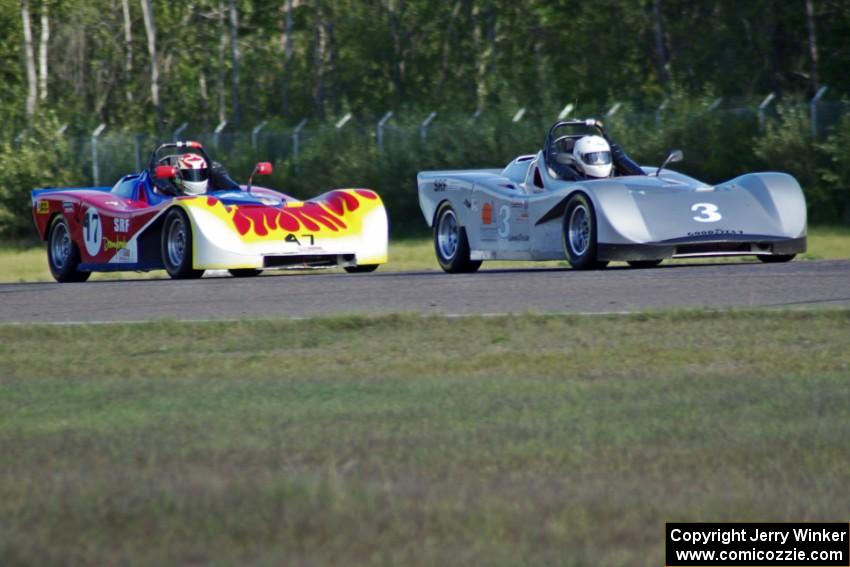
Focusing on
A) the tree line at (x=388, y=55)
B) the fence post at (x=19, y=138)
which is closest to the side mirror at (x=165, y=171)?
the tree line at (x=388, y=55)

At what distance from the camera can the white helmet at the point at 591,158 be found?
48.0ft

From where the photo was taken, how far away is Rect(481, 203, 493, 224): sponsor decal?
1464cm

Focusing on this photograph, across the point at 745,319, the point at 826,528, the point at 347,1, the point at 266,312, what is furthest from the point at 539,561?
the point at 347,1

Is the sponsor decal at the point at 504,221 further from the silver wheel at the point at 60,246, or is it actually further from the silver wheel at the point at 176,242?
the silver wheel at the point at 60,246

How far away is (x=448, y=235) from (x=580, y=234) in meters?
2.48

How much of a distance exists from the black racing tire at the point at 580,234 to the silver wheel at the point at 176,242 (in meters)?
3.91

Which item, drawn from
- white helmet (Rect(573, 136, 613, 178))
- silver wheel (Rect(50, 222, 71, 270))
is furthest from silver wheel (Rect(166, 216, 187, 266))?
white helmet (Rect(573, 136, 613, 178))

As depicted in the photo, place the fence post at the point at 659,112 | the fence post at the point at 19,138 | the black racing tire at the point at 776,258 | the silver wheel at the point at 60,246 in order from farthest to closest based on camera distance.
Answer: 1. the fence post at the point at 19,138
2. the fence post at the point at 659,112
3. the silver wheel at the point at 60,246
4. the black racing tire at the point at 776,258

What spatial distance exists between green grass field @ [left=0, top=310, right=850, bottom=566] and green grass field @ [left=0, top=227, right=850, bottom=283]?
383 inches

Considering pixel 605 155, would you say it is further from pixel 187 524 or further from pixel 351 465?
pixel 187 524

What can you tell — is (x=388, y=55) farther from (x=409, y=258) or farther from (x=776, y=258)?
(x=776, y=258)

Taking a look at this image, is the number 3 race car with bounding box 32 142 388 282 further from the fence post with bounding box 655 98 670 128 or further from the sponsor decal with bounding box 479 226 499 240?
the fence post with bounding box 655 98 670 128

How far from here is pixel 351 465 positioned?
16.5 feet

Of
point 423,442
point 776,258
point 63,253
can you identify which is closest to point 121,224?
point 63,253
